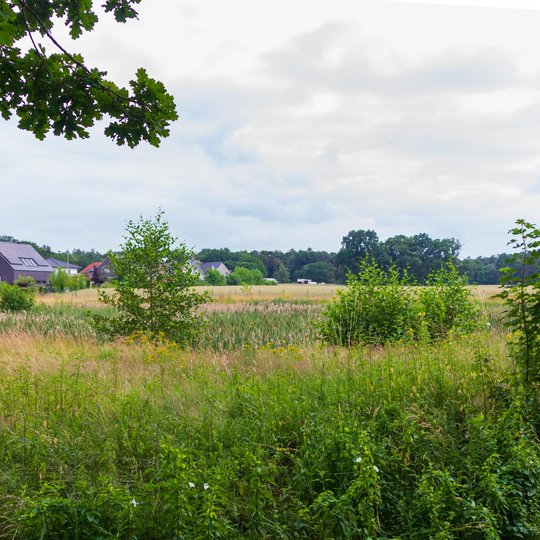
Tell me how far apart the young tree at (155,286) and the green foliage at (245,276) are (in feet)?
152

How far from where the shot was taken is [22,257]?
58.0 meters

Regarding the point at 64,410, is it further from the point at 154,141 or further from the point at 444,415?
the point at 444,415

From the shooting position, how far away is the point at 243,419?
4.33 meters

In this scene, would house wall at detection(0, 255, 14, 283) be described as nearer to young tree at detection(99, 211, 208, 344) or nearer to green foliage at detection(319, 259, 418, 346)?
Result: young tree at detection(99, 211, 208, 344)

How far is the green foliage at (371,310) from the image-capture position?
353 inches

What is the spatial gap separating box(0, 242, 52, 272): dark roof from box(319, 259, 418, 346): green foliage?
5329 centimetres

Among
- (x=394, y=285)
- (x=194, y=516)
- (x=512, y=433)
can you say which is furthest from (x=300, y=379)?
(x=394, y=285)

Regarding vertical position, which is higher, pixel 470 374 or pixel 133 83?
pixel 133 83

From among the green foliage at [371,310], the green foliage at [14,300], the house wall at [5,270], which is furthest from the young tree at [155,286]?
the house wall at [5,270]

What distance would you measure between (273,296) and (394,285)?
66.6ft

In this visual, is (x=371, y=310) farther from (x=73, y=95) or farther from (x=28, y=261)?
(x=28, y=261)

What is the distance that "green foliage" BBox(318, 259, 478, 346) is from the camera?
8938 millimetres

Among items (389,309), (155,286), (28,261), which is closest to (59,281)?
(28,261)

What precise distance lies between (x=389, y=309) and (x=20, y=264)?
55430mm
